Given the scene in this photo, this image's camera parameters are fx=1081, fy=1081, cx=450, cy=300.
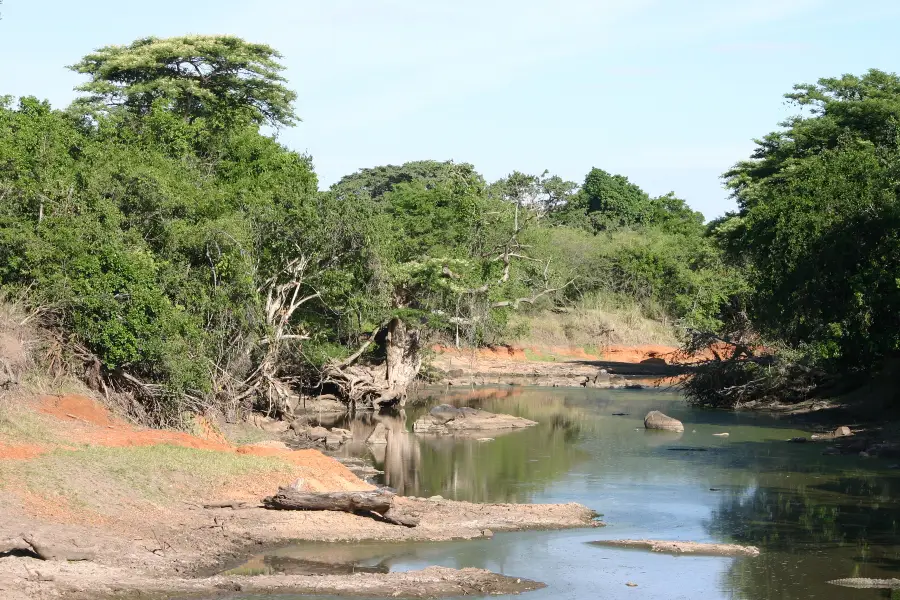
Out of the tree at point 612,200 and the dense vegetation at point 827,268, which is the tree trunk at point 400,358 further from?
the tree at point 612,200

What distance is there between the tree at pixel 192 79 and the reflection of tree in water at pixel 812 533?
26204 millimetres

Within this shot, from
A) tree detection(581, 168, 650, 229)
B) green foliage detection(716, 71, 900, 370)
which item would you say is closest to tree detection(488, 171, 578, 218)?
tree detection(581, 168, 650, 229)

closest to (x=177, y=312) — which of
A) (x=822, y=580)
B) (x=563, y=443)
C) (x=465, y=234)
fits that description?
(x=563, y=443)

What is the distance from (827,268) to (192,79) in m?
26.7

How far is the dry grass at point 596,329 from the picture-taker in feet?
200

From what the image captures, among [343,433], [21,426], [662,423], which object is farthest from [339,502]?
[662,423]

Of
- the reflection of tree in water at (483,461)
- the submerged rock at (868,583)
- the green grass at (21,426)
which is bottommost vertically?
the reflection of tree in water at (483,461)

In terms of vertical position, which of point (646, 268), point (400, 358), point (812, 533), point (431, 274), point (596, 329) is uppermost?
point (646, 268)

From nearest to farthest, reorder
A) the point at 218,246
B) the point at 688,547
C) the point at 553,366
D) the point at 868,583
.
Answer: the point at 868,583
the point at 688,547
the point at 218,246
the point at 553,366

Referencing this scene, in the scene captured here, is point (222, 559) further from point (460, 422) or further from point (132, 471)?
point (460, 422)

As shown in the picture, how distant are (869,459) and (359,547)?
1564cm

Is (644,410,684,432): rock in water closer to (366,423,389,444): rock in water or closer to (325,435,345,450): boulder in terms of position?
(366,423,389,444): rock in water

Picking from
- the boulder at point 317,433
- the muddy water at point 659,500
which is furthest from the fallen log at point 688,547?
the boulder at point 317,433

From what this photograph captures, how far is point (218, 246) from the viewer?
27250 mm
